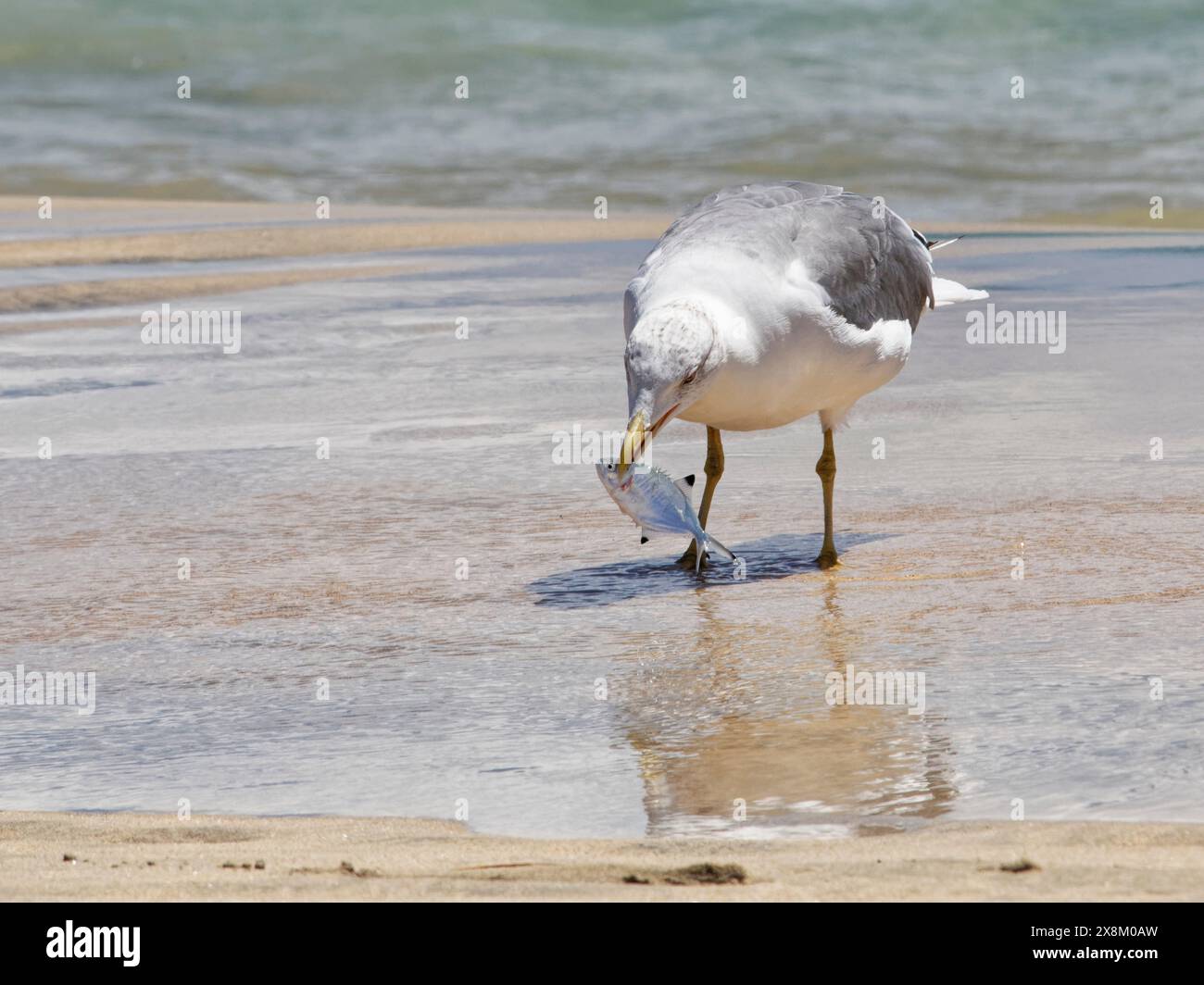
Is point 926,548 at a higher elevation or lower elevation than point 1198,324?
lower

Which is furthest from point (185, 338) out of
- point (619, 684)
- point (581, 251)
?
point (619, 684)

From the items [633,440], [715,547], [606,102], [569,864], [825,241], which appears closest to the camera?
[569,864]

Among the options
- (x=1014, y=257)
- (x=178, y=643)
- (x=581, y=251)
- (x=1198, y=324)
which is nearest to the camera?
(x=178, y=643)

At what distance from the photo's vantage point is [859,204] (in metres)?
7.42

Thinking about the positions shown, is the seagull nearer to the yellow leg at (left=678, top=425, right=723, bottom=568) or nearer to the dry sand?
the yellow leg at (left=678, top=425, right=723, bottom=568)

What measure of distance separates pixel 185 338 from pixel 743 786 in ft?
28.1

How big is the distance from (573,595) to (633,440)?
0.94 meters

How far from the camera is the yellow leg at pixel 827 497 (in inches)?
271

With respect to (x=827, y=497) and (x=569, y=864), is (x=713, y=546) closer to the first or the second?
(x=827, y=497)

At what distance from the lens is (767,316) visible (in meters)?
6.26

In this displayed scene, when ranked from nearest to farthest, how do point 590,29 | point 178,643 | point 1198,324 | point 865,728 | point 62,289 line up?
1. point 865,728
2. point 178,643
3. point 1198,324
4. point 62,289
5. point 590,29

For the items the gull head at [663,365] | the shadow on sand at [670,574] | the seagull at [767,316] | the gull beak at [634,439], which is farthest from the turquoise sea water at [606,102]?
the gull beak at [634,439]

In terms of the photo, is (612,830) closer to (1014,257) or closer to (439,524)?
(439,524)

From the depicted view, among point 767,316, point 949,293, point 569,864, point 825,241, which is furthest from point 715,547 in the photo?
point 569,864
